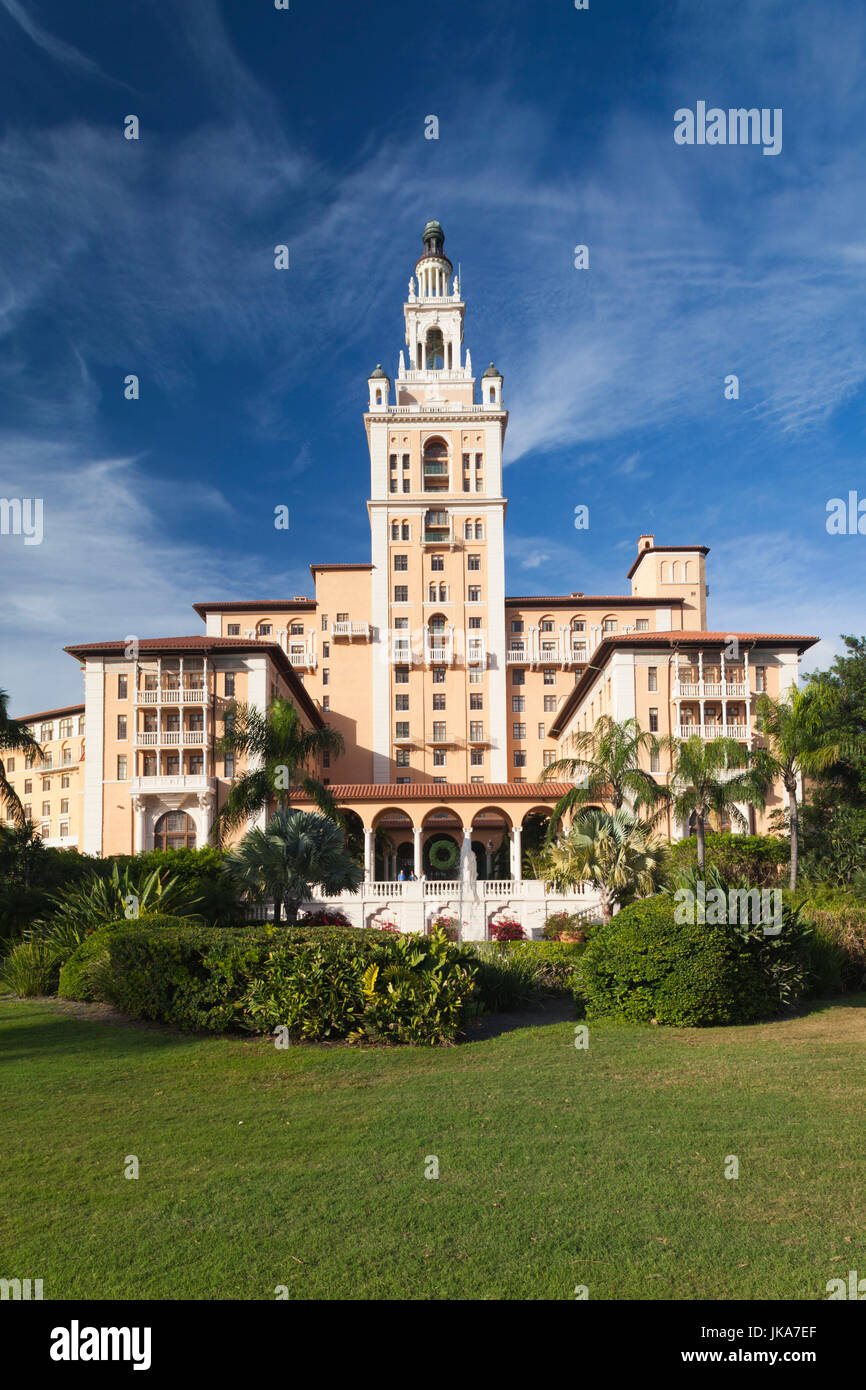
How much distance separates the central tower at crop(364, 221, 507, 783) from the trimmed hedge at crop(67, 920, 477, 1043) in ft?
166

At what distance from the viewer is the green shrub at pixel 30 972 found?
17.7 meters

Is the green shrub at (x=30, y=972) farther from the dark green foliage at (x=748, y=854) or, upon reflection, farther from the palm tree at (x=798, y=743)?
the palm tree at (x=798, y=743)

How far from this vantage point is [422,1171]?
7.93 meters

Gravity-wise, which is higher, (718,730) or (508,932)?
(718,730)

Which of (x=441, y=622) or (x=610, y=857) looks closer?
(x=610, y=857)

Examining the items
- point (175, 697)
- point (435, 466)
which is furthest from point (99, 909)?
point (435, 466)

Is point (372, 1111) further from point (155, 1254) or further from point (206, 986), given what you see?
point (206, 986)

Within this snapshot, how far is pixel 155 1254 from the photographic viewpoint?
6211 mm

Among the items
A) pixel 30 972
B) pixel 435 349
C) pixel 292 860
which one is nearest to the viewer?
pixel 30 972

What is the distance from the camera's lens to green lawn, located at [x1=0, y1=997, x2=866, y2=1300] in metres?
5.96

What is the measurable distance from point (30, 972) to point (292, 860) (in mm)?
6885

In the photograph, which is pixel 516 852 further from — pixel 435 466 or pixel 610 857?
pixel 435 466

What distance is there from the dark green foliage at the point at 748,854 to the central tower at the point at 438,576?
2750 centimetres
